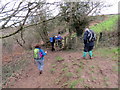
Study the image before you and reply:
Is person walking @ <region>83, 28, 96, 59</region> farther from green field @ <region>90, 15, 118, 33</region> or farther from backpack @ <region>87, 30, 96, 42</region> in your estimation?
green field @ <region>90, 15, 118, 33</region>

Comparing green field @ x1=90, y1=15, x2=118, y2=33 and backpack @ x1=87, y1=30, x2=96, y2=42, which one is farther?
green field @ x1=90, y1=15, x2=118, y2=33

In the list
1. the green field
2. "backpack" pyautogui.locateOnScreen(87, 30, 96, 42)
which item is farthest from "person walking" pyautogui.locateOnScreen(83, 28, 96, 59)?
A: the green field

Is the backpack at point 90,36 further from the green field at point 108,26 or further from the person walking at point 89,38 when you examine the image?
the green field at point 108,26

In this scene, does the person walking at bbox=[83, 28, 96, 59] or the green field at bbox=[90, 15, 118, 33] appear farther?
the green field at bbox=[90, 15, 118, 33]

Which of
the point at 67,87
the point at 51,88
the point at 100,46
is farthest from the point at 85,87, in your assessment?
the point at 100,46

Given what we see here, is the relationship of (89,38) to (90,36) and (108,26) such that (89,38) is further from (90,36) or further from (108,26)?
(108,26)

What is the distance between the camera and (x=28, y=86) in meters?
5.34

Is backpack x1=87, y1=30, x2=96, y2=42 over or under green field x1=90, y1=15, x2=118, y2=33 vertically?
over

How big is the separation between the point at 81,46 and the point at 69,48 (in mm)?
1129

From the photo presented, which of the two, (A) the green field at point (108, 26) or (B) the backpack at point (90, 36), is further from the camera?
(A) the green field at point (108, 26)

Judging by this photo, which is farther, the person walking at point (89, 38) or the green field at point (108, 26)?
the green field at point (108, 26)

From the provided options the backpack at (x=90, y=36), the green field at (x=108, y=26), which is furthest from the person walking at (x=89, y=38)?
the green field at (x=108, y=26)

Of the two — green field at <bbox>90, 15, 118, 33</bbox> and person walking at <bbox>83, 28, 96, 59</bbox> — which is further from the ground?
person walking at <bbox>83, 28, 96, 59</bbox>

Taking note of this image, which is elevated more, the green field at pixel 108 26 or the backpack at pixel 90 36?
the backpack at pixel 90 36
